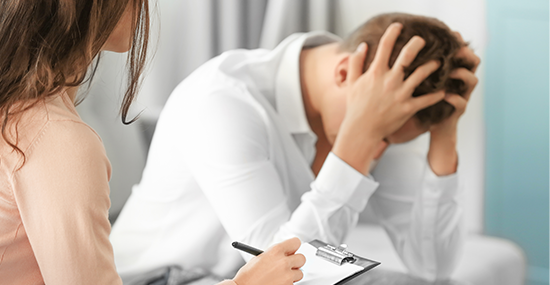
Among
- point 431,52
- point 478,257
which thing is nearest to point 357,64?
point 431,52

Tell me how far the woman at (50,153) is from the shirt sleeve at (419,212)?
0.75 meters

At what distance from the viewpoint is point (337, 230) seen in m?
1.06

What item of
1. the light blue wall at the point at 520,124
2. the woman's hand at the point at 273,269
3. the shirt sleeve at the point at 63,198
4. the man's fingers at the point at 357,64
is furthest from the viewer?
the man's fingers at the point at 357,64

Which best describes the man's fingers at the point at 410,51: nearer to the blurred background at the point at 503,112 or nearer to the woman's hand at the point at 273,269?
the blurred background at the point at 503,112

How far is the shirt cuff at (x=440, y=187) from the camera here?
1.07m

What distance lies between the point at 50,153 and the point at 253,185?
0.55 metres

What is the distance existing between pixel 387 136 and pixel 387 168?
0.37ft

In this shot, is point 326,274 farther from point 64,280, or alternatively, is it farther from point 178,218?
point 178,218

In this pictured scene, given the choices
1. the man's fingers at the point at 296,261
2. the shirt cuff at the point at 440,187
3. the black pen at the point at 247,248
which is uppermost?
the black pen at the point at 247,248

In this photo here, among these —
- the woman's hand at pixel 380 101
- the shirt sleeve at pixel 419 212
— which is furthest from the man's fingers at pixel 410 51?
the shirt sleeve at pixel 419 212

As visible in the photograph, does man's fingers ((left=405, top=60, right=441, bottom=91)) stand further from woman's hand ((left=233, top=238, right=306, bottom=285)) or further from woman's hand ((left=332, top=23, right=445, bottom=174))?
woman's hand ((left=233, top=238, right=306, bottom=285))

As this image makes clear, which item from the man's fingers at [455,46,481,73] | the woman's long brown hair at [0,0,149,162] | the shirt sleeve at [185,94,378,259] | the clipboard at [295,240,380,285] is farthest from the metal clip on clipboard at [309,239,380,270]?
the man's fingers at [455,46,481,73]

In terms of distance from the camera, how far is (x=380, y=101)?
3.38 feet

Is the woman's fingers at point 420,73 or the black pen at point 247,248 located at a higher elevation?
the woman's fingers at point 420,73
